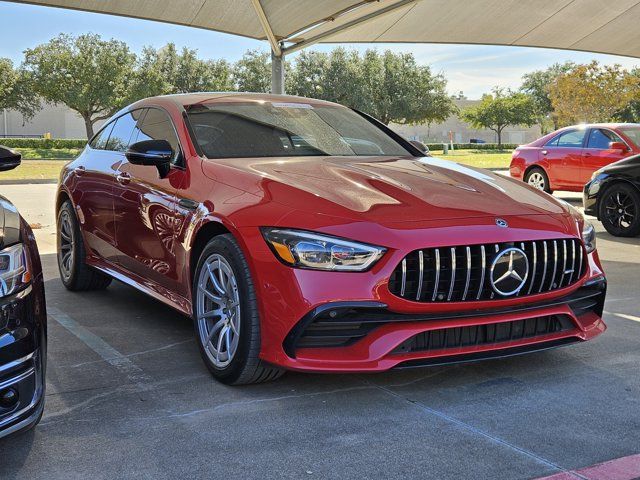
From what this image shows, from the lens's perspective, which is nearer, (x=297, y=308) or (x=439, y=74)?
(x=297, y=308)

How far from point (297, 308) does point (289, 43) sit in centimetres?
1370

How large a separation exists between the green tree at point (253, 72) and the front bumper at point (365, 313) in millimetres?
51039

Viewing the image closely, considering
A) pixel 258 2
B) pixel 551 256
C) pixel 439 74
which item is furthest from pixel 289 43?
pixel 439 74

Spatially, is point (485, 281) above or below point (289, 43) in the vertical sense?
below

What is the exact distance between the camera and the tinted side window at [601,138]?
43.3ft

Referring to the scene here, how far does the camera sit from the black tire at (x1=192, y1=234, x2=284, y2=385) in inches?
136

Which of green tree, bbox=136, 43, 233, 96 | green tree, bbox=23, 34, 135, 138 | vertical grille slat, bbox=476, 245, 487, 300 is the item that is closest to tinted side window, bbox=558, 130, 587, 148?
vertical grille slat, bbox=476, 245, 487, 300

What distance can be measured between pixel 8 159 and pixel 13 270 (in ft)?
3.41

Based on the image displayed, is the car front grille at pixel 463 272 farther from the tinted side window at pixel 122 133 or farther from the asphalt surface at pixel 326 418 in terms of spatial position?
the tinted side window at pixel 122 133

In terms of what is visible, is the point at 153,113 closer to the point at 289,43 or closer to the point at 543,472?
the point at 543,472

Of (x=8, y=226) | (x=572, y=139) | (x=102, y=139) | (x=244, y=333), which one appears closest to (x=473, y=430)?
(x=244, y=333)

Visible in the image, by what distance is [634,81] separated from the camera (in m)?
38.2

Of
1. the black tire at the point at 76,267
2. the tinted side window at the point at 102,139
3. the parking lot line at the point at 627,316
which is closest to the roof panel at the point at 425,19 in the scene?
the tinted side window at the point at 102,139

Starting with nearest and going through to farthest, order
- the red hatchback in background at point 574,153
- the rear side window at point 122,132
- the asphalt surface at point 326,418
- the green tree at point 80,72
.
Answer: the asphalt surface at point 326,418
the rear side window at point 122,132
the red hatchback in background at point 574,153
the green tree at point 80,72
